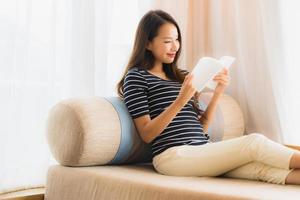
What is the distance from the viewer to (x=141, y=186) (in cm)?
140

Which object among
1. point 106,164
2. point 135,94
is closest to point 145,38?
point 135,94

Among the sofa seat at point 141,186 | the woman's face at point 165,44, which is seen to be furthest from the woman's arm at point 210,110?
the sofa seat at point 141,186

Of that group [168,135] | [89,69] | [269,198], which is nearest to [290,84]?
[168,135]

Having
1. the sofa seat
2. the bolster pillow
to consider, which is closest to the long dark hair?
the bolster pillow

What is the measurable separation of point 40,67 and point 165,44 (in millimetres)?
460

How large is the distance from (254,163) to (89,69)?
0.77 metres

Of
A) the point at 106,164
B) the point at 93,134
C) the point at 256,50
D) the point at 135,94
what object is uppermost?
the point at 256,50

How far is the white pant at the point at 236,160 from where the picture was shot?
1477mm

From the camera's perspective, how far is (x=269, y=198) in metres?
1.19

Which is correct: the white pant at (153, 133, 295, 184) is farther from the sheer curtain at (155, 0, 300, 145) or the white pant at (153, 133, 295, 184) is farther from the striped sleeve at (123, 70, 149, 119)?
the sheer curtain at (155, 0, 300, 145)

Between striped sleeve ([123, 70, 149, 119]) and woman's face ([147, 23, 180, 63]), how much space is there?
0.44 ft

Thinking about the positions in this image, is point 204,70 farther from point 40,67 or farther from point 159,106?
point 40,67

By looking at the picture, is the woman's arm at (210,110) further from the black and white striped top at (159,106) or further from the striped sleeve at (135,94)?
the striped sleeve at (135,94)

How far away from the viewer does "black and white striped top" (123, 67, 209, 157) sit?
1.70 metres
